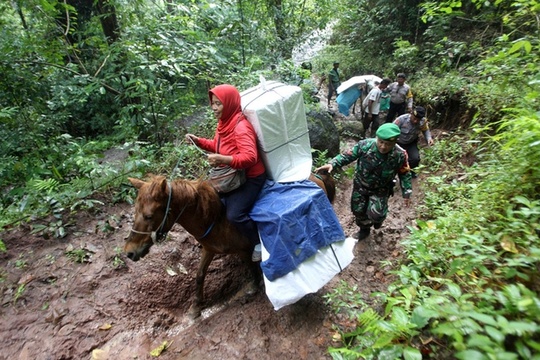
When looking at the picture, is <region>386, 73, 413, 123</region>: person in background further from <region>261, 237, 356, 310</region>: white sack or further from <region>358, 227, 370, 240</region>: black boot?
<region>261, 237, 356, 310</region>: white sack

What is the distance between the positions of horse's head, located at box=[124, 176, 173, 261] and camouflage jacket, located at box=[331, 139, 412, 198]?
2.62 meters

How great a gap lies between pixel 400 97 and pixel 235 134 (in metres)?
7.35

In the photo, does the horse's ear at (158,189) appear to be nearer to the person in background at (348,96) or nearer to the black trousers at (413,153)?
the black trousers at (413,153)

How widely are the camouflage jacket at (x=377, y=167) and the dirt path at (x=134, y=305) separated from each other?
4.09 feet

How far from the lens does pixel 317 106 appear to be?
25.8 feet

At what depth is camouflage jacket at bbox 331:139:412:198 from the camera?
13.6 feet

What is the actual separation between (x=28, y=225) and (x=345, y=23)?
18762 millimetres

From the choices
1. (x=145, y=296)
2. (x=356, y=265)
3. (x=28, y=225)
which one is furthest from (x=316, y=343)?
(x=28, y=225)

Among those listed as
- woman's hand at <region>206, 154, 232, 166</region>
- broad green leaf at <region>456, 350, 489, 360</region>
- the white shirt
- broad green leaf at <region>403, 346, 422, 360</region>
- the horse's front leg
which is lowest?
the horse's front leg

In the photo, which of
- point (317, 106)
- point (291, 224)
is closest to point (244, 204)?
point (291, 224)

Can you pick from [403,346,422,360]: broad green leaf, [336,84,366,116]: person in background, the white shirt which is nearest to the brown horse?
[403,346,422,360]: broad green leaf

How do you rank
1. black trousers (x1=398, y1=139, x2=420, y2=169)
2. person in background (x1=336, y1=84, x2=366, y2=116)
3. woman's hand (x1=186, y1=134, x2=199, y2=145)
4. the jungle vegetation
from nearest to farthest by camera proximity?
the jungle vegetation < woman's hand (x1=186, y1=134, x2=199, y2=145) < black trousers (x1=398, y1=139, x2=420, y2=169) < person in background (x1=336, y1=84, x2=366, y2=116)

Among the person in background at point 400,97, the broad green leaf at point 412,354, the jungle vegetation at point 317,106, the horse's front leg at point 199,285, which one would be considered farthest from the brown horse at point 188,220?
the person in background at point 400,97

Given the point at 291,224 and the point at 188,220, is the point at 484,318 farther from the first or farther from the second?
the point at 188,220
